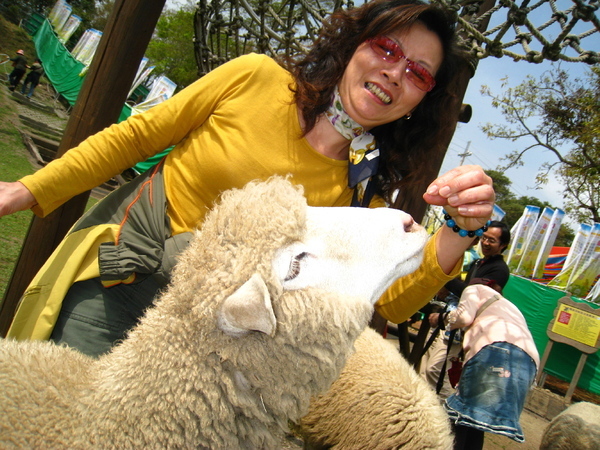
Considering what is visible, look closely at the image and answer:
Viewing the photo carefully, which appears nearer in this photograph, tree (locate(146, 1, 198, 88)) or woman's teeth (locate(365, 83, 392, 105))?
woman's teeth (locate(365, 83, 392, 105))

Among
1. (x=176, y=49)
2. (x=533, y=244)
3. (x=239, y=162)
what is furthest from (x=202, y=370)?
(x=176, y=49)

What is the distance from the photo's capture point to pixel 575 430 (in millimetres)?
3535

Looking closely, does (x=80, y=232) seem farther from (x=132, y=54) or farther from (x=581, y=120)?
(x=581, y=120)

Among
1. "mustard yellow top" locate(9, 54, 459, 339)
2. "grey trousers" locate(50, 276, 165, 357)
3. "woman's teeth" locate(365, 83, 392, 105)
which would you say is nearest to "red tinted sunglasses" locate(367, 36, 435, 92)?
"woman's teeth" locate(365, 83, 392, 105)

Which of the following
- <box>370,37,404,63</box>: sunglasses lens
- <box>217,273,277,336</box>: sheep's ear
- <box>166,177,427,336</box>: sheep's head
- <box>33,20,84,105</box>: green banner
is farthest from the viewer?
<box>33,20,84,105</box>: green banner

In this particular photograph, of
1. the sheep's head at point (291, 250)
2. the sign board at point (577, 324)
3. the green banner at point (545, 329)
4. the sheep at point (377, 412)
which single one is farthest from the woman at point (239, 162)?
the green banner at point (545, 329)

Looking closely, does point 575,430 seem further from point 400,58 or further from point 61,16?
point 61,16

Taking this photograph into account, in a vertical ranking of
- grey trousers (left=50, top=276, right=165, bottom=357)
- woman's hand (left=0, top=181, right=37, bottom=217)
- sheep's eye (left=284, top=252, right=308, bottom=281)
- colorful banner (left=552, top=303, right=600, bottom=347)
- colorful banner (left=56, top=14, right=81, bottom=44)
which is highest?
colorful banner (left=56, top=14, right=81, bottom=44)

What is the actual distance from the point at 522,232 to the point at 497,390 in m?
8.05

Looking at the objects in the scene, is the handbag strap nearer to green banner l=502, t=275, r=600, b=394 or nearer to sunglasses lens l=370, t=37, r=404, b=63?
sunglasses lens l=370, t=37, r=404, b=63

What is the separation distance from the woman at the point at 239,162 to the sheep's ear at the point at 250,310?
50cm

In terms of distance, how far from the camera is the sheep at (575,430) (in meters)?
3.43

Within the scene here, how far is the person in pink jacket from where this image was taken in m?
2.62

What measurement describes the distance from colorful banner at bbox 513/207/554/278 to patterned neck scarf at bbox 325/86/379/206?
9.20 metres
